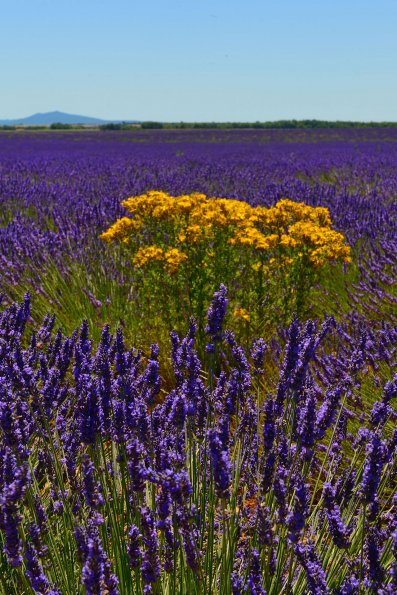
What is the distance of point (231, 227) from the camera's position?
4289mm

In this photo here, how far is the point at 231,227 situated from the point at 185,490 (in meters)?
3.18

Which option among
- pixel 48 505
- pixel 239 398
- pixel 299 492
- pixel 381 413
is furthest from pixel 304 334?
pixel 48 505

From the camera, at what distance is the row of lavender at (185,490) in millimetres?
1292

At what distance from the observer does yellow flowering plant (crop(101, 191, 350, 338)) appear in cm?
408

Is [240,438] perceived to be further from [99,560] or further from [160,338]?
[160,338]

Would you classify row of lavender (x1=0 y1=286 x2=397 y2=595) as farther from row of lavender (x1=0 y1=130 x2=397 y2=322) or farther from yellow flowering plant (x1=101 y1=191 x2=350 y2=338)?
row of lavender (x1=0 y1=130 x2=397 y2=322)

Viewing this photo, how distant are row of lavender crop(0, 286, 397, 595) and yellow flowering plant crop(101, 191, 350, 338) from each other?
6.33ft

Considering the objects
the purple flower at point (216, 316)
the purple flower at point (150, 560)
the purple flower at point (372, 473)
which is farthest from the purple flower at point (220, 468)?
the purple flower at point (216, 316)

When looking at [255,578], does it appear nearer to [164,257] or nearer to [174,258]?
[174,258]

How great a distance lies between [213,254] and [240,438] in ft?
8.15

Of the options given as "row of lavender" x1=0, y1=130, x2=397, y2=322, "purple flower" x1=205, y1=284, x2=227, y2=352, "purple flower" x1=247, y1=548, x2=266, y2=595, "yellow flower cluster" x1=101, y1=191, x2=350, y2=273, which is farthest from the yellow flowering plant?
"purple flower" x1=247, y1=548, x2=266, y2=595

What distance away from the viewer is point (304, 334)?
2031 millimetres

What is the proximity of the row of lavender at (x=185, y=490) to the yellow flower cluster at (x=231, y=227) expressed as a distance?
1842 millimetres

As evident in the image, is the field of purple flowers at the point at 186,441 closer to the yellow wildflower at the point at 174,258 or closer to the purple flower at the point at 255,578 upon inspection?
the purple flower at the point at 255,578
